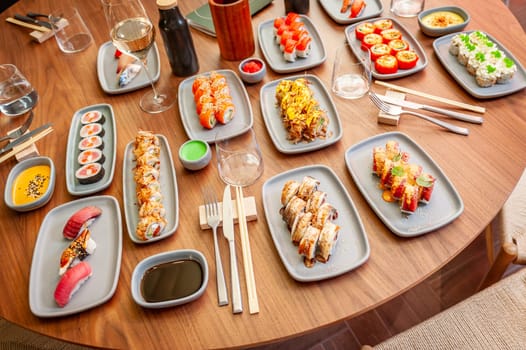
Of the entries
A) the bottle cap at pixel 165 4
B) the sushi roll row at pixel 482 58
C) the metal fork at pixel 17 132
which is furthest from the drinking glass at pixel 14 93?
the sushi roll row at pixel 482 58

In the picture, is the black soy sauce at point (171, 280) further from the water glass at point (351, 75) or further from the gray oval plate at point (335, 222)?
the water glass at point (351, 75)

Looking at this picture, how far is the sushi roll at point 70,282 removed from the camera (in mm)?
1229

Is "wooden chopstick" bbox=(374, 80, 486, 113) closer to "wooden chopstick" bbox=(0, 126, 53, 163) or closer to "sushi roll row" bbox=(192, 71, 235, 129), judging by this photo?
"sushi roll row" bbox=(192, 71, 235, 129)

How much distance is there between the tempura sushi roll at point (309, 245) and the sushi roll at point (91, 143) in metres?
0.89

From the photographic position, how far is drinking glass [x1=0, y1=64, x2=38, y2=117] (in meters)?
1.85

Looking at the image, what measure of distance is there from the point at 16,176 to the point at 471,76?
1777mm

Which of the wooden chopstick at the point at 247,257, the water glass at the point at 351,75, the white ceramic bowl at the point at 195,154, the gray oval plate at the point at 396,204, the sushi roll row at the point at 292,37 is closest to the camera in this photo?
the wooden chopstick at the point at 247,257

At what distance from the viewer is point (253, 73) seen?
178 centimetres

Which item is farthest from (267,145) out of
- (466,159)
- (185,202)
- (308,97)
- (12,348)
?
(12,348)

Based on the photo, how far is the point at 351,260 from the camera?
4.09ft

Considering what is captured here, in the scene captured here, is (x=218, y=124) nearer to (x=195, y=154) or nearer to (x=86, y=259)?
(x=195, y=154)

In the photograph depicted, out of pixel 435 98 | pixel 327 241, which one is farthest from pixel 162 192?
pixel 435 98

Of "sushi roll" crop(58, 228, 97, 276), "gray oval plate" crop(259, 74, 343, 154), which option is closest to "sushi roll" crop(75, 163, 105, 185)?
"sushi roll" crop(58, 228, 97, 276)

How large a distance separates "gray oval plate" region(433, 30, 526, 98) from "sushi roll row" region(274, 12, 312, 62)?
1.77 ft
